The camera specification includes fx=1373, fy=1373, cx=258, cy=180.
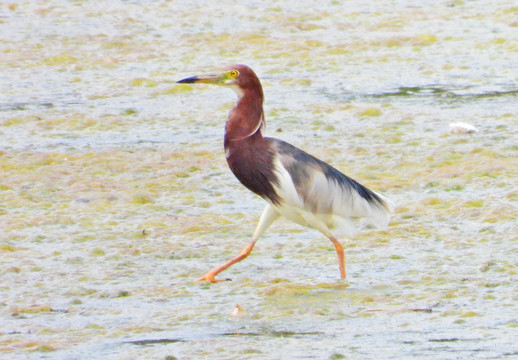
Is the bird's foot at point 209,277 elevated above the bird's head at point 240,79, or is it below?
below

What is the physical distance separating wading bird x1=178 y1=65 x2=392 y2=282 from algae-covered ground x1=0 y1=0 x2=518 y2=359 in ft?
0.68

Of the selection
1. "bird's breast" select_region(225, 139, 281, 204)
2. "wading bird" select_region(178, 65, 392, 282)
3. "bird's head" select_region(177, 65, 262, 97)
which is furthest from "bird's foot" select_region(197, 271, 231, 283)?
"bird's head" select_region(177, 65, 262, 97)

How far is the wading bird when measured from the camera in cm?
711

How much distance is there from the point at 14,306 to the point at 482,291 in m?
2.21

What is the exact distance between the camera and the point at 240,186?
8.77 meters

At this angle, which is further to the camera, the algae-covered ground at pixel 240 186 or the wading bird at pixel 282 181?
the wading bird at pixel 282 181

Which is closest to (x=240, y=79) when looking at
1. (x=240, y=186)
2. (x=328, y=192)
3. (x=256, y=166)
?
(x=256, y=166)

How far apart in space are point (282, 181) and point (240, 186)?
67.6 inches

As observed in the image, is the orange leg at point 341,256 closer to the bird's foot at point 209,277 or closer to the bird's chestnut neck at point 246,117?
the bird's foot at point 209,277

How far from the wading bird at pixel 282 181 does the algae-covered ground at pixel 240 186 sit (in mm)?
207

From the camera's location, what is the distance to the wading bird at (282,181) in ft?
23.3

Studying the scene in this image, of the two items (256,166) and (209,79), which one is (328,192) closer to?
(256,166)

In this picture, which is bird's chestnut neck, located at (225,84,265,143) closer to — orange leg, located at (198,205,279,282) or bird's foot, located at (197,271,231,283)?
orange leg, located at (198,205,279,282)

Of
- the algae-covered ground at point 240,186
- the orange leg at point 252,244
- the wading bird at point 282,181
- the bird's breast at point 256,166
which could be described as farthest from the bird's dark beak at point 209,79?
the algae-covered ground at point 240,186
